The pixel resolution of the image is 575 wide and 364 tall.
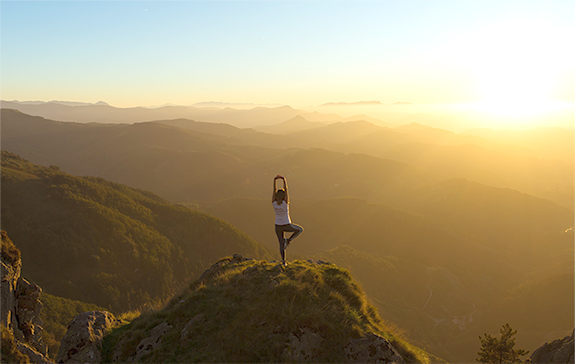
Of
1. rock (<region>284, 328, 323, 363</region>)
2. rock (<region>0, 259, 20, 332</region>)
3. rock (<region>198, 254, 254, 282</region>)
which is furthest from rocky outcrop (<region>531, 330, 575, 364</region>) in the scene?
rock (<region>0, 259, 20, 332</region>)

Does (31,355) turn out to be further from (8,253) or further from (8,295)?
(8,253)

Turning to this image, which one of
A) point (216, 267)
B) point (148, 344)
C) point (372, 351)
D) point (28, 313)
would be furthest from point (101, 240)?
point (372, 351)

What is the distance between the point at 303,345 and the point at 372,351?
242 centimetres

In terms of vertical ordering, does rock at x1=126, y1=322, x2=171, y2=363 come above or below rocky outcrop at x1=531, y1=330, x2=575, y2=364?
above

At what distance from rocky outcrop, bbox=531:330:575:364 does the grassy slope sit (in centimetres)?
5047

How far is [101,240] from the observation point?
70250mm

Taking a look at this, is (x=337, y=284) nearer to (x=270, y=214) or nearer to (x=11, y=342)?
(x=11, y=342)

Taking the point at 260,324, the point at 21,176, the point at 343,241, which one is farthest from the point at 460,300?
the point at 21,176

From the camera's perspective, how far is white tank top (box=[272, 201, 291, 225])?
12.9m

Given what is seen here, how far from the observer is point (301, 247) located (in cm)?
13025

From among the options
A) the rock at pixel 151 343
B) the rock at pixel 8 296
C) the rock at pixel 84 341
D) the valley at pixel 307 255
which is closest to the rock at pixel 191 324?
the rock at pixel 151 343

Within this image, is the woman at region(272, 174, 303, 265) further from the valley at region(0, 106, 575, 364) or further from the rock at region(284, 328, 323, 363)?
the valley at region(0, 106, 575, 364)

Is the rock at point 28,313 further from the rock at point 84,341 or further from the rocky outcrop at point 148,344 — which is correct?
the rocky outcrop at point 148,344

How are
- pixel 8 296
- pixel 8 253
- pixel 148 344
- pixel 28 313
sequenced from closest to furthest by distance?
1. pixel 148 344
2. pixel 8 296
3. pixel 8 253
4. pixel 28 313
